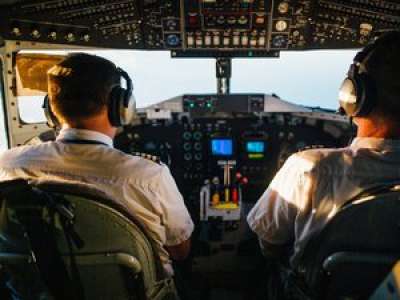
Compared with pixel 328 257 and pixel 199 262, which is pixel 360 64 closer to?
pixel 328 257

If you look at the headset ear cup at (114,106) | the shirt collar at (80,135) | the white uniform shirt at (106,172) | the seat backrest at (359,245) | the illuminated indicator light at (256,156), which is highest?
the headset ear cup at (114,106)

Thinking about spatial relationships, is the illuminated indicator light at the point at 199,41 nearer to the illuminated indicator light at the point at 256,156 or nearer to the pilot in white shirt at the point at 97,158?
the illuminated indicator light at the point at 256,156

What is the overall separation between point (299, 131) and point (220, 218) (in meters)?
0.73

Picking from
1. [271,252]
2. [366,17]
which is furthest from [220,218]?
[366,17]

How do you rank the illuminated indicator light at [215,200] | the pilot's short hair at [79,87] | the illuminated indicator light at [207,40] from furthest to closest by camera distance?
1. the illuminated indicator light at [207,40]
2. the illuminated indicator light at [215,200]
3. the pilot's short hair at [79,87]

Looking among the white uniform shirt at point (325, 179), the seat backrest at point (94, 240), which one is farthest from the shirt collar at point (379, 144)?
the seat backrest at point (94, 240)

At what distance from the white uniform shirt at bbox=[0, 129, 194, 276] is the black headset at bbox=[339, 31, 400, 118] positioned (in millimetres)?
618

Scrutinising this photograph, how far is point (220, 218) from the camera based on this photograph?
2.44 meters

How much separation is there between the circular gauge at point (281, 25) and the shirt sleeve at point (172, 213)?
5.33ft

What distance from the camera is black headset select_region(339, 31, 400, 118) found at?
4.12ft

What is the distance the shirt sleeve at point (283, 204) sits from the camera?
132 centimetres

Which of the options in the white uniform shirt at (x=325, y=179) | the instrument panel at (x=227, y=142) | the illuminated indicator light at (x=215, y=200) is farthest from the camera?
the instrument panel at (x=227, y=142)

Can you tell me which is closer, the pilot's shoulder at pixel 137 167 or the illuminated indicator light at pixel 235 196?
the pilot's shoulder at pixel 137 167

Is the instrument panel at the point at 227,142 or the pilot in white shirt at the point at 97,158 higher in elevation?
A: the pilot in white shirt at the point at 97,158
